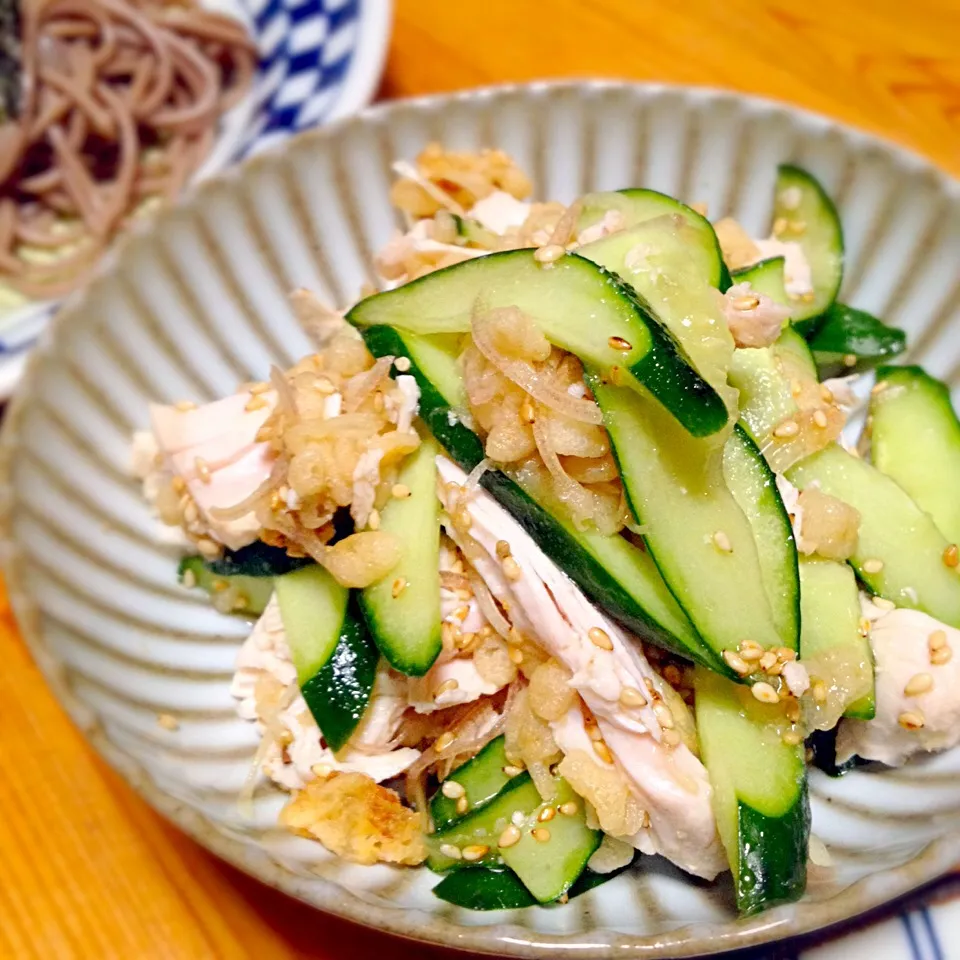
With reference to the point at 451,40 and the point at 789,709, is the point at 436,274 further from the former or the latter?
the point at 451,40

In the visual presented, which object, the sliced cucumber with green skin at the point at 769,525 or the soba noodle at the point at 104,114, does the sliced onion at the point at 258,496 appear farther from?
the soba noodle at the point at 104,114

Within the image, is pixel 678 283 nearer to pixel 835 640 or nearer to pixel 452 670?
pixel 835 640

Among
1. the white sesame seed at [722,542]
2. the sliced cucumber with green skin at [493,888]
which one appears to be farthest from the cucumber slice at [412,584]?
the white sesame seed at [722,542]

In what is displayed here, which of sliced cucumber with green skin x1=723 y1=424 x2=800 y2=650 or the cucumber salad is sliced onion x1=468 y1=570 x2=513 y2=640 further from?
sliced cucumber with green skin x1=723 y1=424 x2=800 y2=650

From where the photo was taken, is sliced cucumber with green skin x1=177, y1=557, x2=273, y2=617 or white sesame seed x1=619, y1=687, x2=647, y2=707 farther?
sliced cucumber with green skin x1=177, y1=557, x2=273, y2=617

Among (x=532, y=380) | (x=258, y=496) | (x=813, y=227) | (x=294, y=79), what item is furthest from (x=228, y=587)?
(x=294, y=79)

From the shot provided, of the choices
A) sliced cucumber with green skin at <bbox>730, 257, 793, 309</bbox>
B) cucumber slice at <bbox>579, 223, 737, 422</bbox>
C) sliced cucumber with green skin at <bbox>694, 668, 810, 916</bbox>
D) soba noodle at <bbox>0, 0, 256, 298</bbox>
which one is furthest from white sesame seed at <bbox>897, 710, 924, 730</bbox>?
soba noodle at <bbox>0, 0, 256, 298</bbox>
